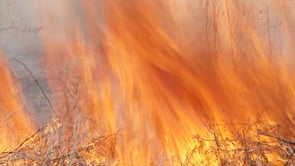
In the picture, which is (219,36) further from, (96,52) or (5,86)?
(5,86)

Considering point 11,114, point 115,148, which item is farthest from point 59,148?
point 115,148

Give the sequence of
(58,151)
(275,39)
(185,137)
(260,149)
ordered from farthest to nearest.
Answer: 1. (275,39)
2. (185,137)
3. (260,149)
4. (58,151)

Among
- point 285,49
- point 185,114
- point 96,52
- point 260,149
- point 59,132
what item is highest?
point 96,52

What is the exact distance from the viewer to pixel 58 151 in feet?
17.6

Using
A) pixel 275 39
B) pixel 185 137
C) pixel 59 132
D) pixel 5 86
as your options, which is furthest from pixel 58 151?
pixel 275 39

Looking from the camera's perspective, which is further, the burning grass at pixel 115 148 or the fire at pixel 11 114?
the fire at pixel 11 114

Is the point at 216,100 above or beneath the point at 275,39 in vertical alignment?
beneath

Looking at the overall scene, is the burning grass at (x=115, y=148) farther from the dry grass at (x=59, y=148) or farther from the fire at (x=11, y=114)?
the fire at (x=11, y=114)

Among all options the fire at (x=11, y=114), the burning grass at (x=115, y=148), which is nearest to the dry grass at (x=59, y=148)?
the burning grass at (x=115, y=148)

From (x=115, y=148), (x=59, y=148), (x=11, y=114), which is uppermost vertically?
(x=11, y=114)

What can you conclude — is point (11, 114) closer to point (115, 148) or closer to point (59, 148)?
point (59, 148)

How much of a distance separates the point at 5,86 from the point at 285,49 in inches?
159

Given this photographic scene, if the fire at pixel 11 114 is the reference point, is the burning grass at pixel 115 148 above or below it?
below

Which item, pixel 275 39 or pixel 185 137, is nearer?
pixel 185 137
